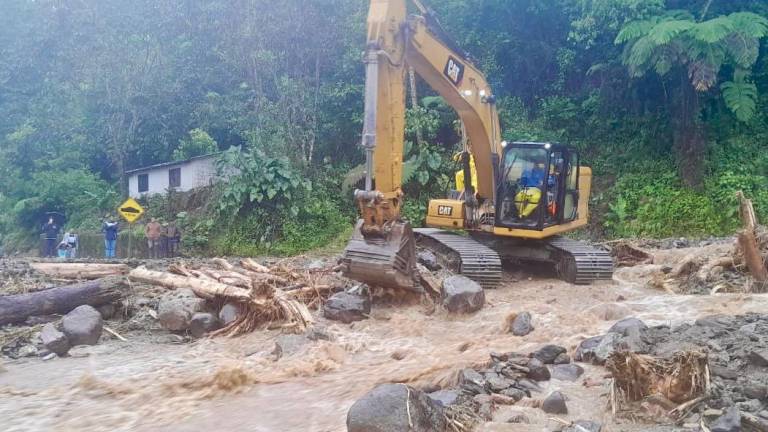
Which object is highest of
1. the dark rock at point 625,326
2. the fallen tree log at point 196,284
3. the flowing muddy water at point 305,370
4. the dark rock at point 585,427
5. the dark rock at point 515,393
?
the fallen tree log at point 196,284

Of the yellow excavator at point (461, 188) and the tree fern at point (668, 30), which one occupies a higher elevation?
the tree fern at point (668, 30)

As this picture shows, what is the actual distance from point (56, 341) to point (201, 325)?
5.24ft

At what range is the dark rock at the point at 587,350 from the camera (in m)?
6.00

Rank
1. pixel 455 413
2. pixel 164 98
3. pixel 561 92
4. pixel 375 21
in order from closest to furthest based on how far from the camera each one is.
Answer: pixel 455 413, pixel 375 21, pixel 561 92, pixel 164 98

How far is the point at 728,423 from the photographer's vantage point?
4031 millimetres

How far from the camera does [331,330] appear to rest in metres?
8.09

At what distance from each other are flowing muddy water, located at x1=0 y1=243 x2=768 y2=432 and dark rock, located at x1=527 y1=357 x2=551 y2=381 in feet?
0.26

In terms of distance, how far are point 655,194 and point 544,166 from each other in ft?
35.8

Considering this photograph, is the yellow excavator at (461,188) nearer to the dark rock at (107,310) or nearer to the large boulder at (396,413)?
the dark rock at (107,310)

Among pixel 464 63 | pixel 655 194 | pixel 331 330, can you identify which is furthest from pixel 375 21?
pixel 655 194

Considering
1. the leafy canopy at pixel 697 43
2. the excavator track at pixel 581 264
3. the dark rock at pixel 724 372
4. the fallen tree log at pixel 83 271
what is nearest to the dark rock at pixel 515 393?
the dark rock at pixel 724 372

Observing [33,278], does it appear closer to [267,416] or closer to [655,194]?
[267,416]

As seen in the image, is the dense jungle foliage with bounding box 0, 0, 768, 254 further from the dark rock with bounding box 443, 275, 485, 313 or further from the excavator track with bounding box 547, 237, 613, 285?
the dark rock with bounding box 443, 275, 485, 313

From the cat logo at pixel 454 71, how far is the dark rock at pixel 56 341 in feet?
20.4
